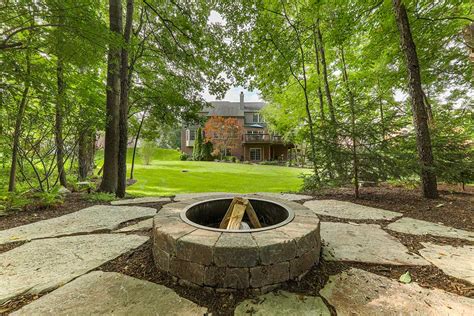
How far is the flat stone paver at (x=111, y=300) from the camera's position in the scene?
3.44 ft

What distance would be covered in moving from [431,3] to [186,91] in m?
5.82

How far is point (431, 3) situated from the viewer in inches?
157

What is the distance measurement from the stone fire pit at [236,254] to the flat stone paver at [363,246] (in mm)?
317

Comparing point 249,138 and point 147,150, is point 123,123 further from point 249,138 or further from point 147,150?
point 249,138

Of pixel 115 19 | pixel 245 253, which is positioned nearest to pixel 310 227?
pixel 245 253

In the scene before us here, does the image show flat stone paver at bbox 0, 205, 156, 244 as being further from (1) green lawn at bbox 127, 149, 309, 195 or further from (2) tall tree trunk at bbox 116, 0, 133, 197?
(1) green lawn at bbox 127, 149, 309, 195

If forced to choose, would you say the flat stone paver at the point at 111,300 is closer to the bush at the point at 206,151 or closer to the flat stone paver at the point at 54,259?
the flat stone paver at the point at 54,259

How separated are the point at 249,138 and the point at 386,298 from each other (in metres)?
23.4

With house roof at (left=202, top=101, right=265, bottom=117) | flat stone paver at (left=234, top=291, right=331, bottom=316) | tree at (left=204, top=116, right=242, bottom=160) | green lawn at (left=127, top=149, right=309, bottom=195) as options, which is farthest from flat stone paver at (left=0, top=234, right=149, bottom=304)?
house roof at (left=202, top=101, right=265, bottom=117)

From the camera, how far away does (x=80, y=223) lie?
7.71 feet

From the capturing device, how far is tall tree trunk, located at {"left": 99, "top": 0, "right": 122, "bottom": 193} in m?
3.93

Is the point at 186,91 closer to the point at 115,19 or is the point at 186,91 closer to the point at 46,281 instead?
the point at 115,19

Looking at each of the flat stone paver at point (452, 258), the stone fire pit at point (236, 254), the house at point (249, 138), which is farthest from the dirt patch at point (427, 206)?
the house at point (249, 138)

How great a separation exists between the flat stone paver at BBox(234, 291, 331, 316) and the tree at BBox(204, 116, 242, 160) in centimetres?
2146
